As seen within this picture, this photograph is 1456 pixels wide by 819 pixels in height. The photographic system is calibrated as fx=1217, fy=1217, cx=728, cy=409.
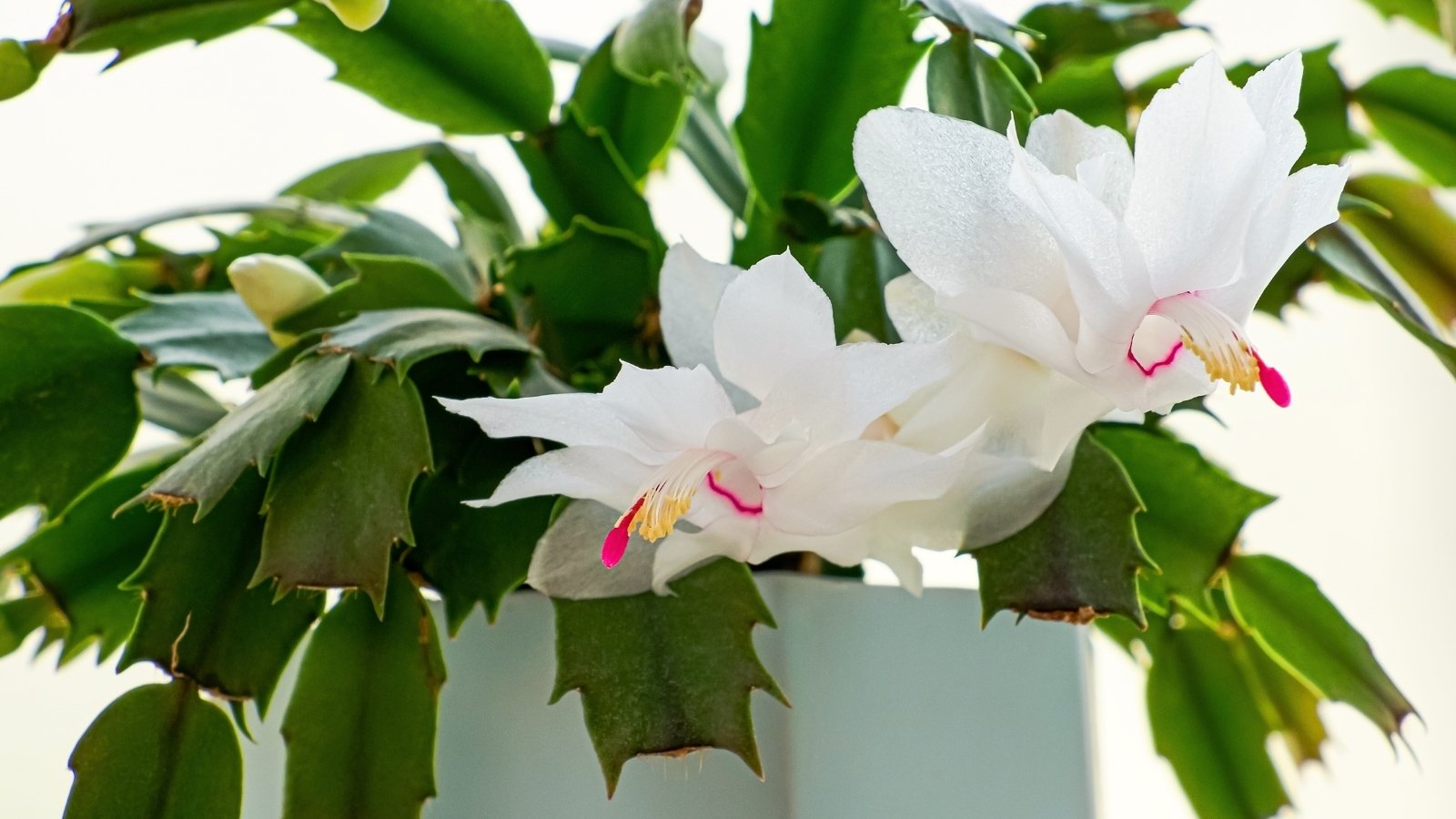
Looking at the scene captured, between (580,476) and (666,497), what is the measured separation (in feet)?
0.14

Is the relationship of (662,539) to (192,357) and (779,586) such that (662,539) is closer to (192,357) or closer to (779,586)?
(779,586)

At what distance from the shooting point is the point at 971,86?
45cm

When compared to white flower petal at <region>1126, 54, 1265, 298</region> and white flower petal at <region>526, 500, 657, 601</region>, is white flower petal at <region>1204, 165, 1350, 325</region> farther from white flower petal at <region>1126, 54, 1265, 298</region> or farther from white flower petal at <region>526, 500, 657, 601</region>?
white flower petal at <region>526, 500, 657, 601</region>

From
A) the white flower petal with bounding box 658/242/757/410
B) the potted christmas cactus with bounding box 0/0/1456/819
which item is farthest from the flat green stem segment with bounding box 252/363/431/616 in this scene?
the white flower petal with bounding box 658/242/757/410

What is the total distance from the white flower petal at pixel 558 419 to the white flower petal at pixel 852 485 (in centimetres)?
5

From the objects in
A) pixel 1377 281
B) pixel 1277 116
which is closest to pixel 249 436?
pixel 1277 116

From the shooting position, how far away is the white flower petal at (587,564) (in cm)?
44

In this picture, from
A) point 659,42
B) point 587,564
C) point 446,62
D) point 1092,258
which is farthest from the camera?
point 446,62

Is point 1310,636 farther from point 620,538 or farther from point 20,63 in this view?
point 20,63

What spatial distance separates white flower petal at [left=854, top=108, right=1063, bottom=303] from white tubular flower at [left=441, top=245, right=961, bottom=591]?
0.03 meters

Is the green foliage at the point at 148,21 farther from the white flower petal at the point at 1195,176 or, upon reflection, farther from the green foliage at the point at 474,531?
the white flower petal at the point at 1195,176

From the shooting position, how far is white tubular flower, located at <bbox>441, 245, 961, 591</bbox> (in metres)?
0.36

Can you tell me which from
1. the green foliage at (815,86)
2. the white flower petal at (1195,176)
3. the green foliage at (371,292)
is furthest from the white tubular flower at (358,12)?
the white flower petal at (1195,176)

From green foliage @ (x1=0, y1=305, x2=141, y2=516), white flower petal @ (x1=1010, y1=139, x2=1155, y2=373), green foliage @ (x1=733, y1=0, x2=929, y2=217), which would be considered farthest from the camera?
green foliage @ (x1=733, y1=0, x2=929, y2=217)
